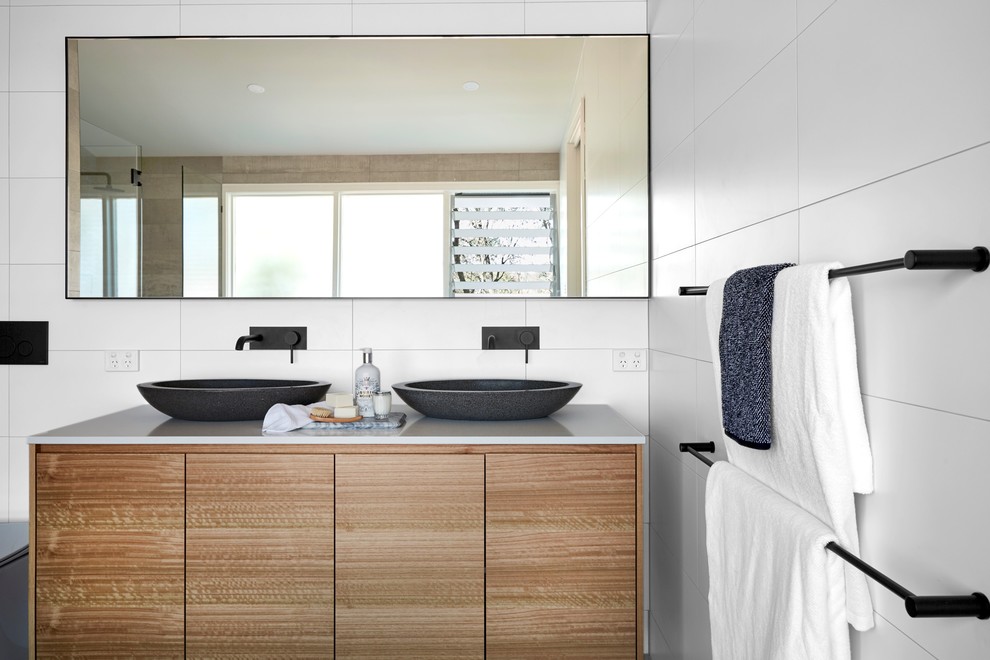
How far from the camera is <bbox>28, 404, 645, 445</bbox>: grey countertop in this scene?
161 cm

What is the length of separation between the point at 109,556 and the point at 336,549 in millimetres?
581

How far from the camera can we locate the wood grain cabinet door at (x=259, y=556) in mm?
1608

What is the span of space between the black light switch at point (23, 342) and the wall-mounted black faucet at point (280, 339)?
660 mm

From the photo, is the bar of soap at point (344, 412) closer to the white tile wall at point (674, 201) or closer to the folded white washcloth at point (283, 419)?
the folded white washcloth at point (283, 419)

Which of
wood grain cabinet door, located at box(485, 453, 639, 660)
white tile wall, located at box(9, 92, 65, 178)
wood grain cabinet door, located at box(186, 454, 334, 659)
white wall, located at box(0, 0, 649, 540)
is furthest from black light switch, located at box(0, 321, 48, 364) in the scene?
wood grain cabinet door, located at box(485, 453, 639, 660)

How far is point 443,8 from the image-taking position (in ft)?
7.01

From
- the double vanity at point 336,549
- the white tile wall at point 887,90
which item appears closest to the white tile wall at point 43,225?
the double vanity at point 336,549

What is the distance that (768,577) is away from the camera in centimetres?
98

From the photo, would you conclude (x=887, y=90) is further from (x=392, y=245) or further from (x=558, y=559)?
(x=392, y=245)

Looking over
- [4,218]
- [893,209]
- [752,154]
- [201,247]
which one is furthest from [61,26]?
[893,209]

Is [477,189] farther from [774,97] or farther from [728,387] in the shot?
[728,387]

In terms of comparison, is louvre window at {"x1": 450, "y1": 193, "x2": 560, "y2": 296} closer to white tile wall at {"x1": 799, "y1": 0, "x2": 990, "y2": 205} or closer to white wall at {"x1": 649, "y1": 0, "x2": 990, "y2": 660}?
white wall at {"x1": 649, "y1": 0, "x2": 990, "y2": 660}

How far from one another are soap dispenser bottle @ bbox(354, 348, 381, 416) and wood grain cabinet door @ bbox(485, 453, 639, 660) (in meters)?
0.47

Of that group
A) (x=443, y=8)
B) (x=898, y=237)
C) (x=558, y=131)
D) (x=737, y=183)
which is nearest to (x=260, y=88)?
(x=443, y=8)
